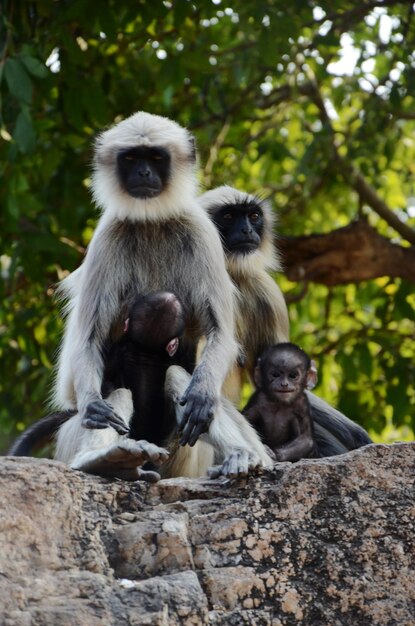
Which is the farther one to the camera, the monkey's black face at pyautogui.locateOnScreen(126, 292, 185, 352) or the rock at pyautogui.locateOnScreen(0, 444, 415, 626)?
the monkey's black face at pyautogui.locateOnScreen(126, 292, 185, 352)

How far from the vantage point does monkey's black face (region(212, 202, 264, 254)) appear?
4.48m

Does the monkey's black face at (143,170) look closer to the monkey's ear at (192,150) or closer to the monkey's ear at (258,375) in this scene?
the monkey's ear at (192,150)

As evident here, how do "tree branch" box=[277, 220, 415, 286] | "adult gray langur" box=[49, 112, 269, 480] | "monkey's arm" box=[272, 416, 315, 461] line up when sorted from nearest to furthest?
"adult gray langur" box=[49, 112, 269, 480] → "monkey's arm" box=[272, 416, 315, 461] → "tree branch" box=[277, 220, 415, 286]

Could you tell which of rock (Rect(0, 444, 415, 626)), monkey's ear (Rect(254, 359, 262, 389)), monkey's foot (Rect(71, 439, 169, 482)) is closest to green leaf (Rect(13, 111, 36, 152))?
monkey's ear (Rect(254, 359, 262, 389))

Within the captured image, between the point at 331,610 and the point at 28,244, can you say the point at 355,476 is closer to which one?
the point at 331,610

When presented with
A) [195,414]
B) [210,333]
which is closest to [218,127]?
[210,333]

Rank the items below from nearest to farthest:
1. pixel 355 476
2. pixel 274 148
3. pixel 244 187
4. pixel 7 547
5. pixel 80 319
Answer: pixel 7 547 < pixel 355 476 < pixel 80 319 < pixel 274 148 < pixel 244 187

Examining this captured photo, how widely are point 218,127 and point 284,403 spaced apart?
2.51 metres

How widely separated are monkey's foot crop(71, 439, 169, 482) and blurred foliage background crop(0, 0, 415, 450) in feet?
6.97

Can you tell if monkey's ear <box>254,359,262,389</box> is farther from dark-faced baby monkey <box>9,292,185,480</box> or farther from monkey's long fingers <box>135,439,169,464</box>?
monkey's long fingers <box>135,439,169,464</box>

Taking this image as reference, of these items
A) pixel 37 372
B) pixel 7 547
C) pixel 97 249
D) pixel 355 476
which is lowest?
pixel 7 547

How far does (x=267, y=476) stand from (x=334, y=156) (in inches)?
139

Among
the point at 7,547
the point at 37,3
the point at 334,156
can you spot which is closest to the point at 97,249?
the point at 7,547

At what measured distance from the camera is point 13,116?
190 inches
